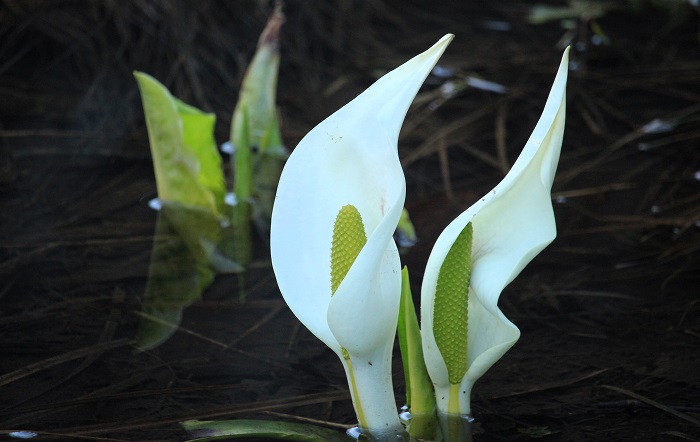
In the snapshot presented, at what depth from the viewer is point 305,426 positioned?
1153mm

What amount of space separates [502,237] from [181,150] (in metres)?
1.04

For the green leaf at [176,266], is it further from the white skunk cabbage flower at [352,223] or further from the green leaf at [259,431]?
the white skunk cabbage flower at [352,223]

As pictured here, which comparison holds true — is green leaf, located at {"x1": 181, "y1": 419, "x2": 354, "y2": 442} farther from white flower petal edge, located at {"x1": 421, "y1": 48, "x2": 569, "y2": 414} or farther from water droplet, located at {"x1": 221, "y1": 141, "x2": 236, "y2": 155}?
water droplet, located at {"x1": 221, "y1": 141, "x2": 236, "y2": 155}

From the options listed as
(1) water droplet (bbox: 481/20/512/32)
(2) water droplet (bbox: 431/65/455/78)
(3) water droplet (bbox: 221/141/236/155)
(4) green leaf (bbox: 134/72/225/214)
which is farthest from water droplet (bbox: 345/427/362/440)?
(1) water droplet (bbox: 481/20/512/32)

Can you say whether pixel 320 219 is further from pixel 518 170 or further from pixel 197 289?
pixel 197 289

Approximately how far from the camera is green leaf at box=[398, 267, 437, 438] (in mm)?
1083

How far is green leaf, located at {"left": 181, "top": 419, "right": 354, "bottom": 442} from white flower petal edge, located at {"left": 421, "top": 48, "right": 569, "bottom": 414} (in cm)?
16

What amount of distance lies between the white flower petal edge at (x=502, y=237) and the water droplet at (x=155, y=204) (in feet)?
3.56

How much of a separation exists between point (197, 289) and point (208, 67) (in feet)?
4.85

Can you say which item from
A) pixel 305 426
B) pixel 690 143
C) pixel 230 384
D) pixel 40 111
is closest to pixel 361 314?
pixel 305 426

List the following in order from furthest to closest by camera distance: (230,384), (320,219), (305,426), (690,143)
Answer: (690,143) → (230,384) → (305,426) → (320,219)

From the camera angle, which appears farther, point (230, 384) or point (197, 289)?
point (197, 289)

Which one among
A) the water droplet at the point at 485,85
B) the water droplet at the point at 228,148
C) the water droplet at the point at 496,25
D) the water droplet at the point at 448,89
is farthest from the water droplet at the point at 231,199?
the water droplet at the point at 496,25

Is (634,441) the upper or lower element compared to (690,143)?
lower
